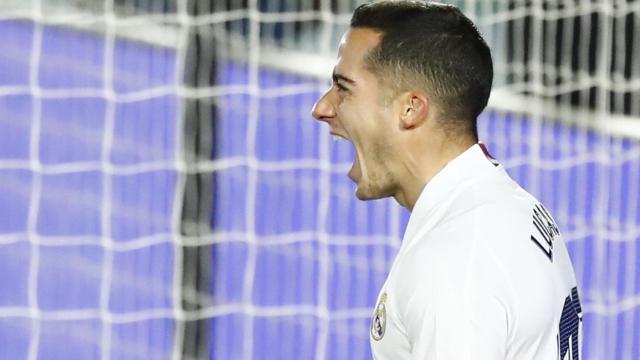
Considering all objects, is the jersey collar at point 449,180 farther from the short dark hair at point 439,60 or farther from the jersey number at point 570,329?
the jersey number at point 570,329

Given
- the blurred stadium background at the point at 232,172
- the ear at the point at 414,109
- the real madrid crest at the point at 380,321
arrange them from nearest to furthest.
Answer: the real madrid crest at the point at 380,321, the ear at the point at 414,109, the blurred stadium background at the point at 232,172

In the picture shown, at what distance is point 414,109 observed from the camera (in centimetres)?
194

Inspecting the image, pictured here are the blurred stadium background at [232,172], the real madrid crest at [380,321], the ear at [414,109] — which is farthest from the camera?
the blurred stadium background at [232,172]

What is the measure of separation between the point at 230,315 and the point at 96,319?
391 millimetres

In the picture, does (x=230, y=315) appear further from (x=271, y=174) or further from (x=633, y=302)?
(x=633, y=302)

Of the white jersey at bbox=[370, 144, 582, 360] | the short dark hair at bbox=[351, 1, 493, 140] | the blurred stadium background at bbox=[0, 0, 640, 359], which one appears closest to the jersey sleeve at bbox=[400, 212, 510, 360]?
the white jersey at bbox=[370, 144, 582, 360]

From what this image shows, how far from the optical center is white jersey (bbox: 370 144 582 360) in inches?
67.4

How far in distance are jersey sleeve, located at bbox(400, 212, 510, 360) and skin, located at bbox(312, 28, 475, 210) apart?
0.22 m

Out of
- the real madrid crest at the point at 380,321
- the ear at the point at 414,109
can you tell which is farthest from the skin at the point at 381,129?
the real madrid crest at the point at 380,321

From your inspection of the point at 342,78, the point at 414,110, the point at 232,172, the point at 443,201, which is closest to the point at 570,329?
the point at 443,201

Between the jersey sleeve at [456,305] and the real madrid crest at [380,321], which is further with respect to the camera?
the real madrid crest at [380,321]

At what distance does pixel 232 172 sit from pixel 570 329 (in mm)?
2442

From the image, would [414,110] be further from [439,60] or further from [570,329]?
[570,329]

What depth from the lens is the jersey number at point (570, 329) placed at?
188cm
